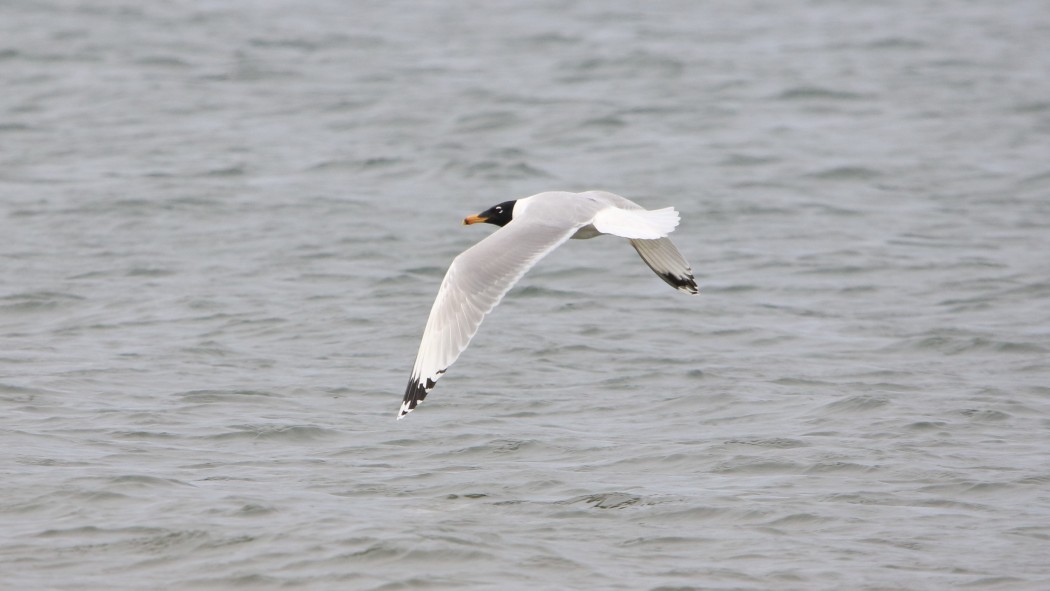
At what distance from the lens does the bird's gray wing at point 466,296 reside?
6125mm

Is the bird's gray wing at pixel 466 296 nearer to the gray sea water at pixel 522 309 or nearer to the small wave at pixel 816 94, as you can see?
the gray sea water at pixel 522 309

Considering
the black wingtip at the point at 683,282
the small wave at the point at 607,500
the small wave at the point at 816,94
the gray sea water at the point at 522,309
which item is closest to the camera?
the gray sea water at the point at 522,309

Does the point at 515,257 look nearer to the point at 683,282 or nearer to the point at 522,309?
the point at 683,282

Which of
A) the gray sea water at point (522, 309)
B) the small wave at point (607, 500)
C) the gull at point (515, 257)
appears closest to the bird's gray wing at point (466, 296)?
the gull at point (515, 257)

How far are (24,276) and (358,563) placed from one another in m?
4.90

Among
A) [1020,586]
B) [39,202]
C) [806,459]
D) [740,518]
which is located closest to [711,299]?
[806,459]

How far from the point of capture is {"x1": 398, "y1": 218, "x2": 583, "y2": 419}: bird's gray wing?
20.1 feet

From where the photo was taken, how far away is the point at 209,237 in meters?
10.3

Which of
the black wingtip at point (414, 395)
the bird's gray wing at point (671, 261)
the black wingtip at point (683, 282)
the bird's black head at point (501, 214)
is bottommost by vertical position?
the black wingtip at point (414, 395)

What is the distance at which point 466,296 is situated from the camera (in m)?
6.23

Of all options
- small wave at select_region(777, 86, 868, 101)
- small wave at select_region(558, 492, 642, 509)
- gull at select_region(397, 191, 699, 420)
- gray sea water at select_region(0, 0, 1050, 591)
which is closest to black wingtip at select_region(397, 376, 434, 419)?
gull at select_region(397, 191, 699, 420)

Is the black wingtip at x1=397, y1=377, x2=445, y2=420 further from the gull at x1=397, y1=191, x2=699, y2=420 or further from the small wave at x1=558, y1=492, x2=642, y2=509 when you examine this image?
the small wave at x1=558, y1=492, x2=642, y2=509

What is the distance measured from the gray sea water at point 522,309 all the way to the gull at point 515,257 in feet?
1.54

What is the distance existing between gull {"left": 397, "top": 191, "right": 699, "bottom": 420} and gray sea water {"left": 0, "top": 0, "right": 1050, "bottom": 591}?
1.54 feet
